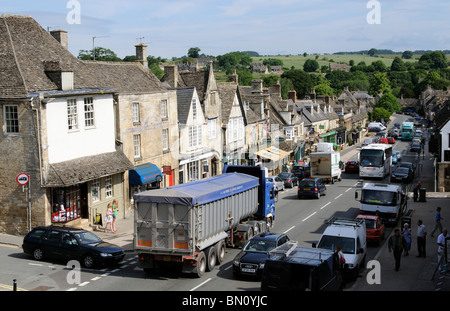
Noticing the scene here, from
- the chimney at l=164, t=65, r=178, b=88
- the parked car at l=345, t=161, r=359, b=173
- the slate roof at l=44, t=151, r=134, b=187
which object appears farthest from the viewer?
the parked car at l=345, t=161, r=359, b=173

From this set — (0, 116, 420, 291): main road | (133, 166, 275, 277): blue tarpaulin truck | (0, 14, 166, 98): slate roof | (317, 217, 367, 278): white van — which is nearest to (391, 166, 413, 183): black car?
(0, 116, 420, 291): main road

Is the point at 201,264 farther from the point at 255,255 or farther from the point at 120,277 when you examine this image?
the point at 120,277

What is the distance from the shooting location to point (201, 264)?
22859mm

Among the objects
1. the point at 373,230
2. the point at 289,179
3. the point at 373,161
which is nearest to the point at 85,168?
the point at 373,230

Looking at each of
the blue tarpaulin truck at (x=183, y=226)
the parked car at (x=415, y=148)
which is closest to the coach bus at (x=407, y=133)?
the parked car at (x=415, y=148)

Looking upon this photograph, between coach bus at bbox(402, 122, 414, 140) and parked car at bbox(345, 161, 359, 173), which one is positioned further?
coach bus at bbox(402, 122, 414, 140)

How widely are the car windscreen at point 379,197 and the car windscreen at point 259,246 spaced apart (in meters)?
12.9

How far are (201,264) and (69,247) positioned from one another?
600 centimetres

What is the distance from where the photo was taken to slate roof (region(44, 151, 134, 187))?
28969 millimetres

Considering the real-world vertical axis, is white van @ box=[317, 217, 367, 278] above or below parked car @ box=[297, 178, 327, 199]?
above

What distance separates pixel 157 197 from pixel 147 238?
1.76 meters

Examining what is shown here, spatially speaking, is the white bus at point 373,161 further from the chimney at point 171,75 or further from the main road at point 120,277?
the main road at point 120,277

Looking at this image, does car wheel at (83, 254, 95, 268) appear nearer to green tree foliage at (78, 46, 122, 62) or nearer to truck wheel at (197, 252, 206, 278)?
truck wheel at (197, 252, 206, 278)

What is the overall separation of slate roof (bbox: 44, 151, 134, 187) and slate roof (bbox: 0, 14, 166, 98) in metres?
4.27
